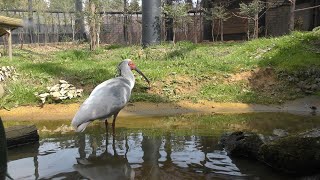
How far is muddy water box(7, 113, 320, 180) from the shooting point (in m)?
4.81

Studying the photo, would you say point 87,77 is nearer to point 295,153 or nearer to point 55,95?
point 55,95

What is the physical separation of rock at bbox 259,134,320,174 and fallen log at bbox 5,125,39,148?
148 inches

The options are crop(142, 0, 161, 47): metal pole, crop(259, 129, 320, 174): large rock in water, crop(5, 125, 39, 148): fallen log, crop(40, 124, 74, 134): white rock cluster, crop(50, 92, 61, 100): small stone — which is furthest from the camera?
crop(142, 0, 161, 47): metal pole

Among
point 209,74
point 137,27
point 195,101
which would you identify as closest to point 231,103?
point 195,101

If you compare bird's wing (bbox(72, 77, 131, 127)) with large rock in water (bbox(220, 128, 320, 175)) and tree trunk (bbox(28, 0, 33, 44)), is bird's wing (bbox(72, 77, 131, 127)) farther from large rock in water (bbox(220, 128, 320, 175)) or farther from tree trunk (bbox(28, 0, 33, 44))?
tree trunk (bbox(28, 0, 33, 44))

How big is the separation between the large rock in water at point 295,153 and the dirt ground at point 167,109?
504cm

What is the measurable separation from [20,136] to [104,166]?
1.93 meters

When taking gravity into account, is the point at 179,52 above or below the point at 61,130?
above

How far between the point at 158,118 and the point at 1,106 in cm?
413

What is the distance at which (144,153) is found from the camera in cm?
574

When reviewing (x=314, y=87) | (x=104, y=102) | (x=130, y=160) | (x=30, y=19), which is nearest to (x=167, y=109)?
(x=104, y=102)

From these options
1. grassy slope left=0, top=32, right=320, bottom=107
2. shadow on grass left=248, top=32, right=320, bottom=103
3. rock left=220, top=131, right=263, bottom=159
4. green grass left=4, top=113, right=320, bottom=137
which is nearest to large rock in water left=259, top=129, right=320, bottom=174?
rock left=220, top=131, right=263, bottom=159

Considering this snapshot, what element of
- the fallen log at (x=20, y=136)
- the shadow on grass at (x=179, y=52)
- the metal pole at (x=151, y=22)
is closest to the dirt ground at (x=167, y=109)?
the fallen log at (x=20, y=136)

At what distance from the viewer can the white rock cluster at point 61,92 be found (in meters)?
10.4
